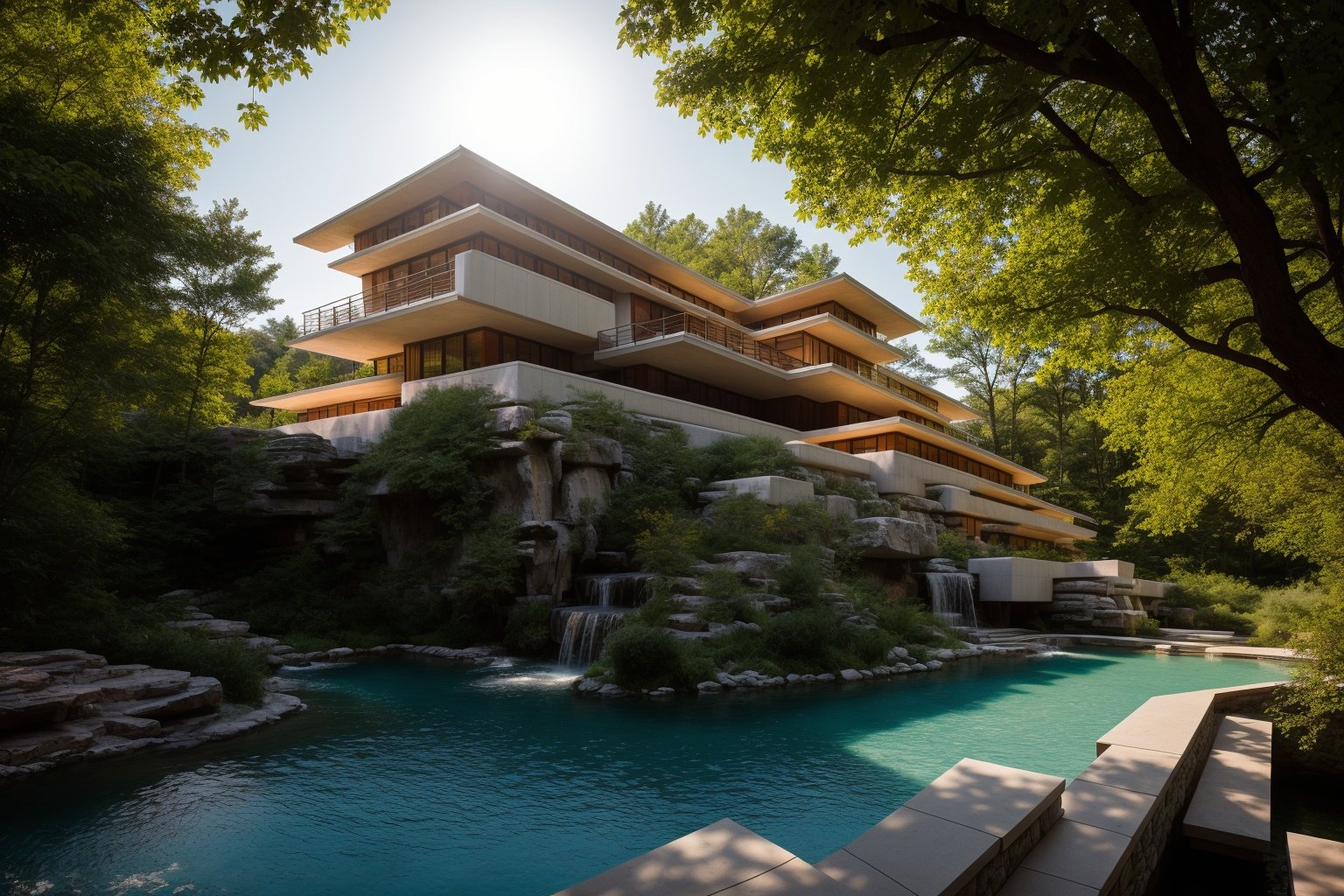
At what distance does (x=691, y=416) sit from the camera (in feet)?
85.2

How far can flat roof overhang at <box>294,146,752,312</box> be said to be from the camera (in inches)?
960

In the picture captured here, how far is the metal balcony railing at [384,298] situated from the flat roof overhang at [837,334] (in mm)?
17178

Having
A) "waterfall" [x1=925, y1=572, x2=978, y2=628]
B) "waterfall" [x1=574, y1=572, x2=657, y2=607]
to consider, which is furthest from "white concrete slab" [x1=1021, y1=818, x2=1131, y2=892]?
"waterfall" [x1=925, y1=572, x2=978, y2=628]

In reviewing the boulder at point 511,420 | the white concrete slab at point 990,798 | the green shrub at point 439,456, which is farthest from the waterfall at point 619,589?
the white concrete slab at point 990,798

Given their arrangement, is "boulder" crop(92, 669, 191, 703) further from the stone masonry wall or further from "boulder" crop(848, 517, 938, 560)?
"boulder" crop(848, 517, 938, 560)

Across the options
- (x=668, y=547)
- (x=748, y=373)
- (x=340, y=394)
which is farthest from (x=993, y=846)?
(x=340, y=394)

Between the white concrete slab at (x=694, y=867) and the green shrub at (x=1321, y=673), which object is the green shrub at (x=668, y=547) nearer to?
the green shrub at (x=1321, y=673)

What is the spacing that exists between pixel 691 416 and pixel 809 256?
25.6m

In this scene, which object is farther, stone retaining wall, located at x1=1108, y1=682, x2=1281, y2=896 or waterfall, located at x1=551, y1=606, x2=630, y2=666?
waterfall, located at x1=551, y1=606, x2=630, y2=666

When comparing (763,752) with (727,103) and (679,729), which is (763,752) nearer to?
(679,729)

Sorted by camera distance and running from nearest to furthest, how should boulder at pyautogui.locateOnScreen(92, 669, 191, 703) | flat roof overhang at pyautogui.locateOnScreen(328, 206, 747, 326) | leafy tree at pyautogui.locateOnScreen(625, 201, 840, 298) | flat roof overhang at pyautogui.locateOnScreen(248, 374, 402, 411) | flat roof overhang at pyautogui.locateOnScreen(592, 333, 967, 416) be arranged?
boulder at pyautogui.locateOnScreen(92, 669, 191, 703) < flat roof overhang at pyautogui.locateOnScreen(328, 206, 747, 326) < flat roof overhang at pyautogui.locateOnScreen(592, 333, 967, 416) < flat roof overhang at pyautogui.locateOnScreen(248, 374, 402, 411) < leafy tree at pyautogui.locateOnScreen(625, 201, 840, 298)

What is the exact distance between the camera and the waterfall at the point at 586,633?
50.7ft

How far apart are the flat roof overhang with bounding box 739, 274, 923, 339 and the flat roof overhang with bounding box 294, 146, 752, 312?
689 cm

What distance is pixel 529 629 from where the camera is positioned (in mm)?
16734
